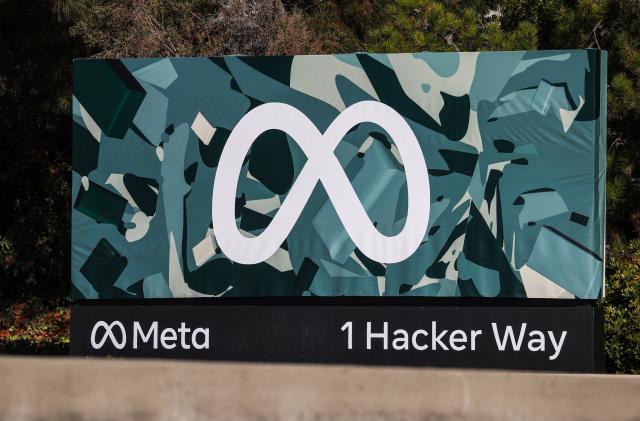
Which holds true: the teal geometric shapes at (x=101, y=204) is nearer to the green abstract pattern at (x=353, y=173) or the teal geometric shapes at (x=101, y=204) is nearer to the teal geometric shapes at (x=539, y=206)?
the green abstract pattern at (x=353, y=173)

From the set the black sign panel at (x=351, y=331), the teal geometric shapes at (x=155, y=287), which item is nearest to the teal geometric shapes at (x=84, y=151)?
the teal geometric shapes at (x=155, y=287)

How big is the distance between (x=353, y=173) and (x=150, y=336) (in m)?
2.61

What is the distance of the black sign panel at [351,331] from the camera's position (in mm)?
10211

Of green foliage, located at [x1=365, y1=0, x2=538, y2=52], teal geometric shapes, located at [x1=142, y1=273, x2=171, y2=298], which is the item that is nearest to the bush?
green foliage, located at [x1=365, y1=0, x2=538, y2=52]

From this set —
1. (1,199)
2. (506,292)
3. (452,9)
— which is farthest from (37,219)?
(506,292)

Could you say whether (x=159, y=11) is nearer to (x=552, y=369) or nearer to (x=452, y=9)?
(x=452, y=9)

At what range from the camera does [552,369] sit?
1020 cm

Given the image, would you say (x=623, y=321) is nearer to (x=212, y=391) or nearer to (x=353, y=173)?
(x=353, y=173)

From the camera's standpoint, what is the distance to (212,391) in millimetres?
7438

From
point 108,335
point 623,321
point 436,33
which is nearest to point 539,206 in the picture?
point 623,321

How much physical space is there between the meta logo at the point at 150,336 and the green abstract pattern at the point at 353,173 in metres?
0.34

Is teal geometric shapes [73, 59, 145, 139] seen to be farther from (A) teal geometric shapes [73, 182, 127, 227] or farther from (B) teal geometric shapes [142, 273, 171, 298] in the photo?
(B) teal geometric shapes [142, 273, 171, 298]

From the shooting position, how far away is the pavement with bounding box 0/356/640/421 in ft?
24.0

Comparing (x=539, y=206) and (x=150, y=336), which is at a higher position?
(x=539, y=206)
